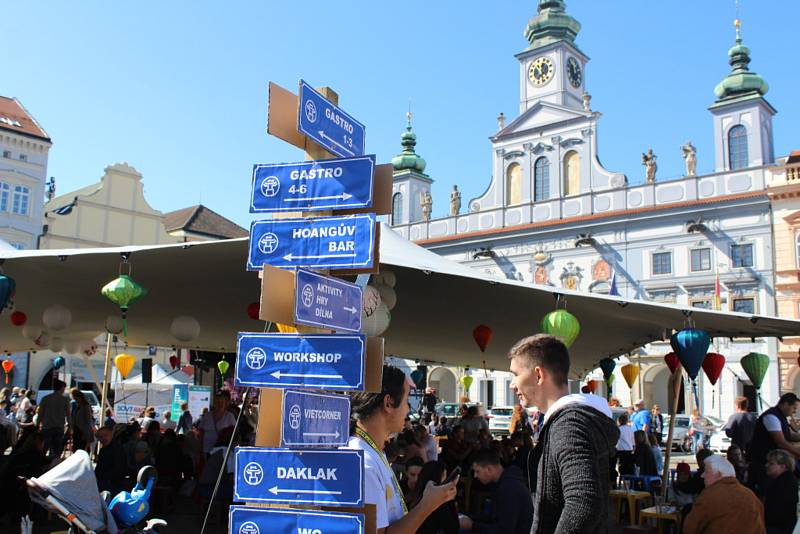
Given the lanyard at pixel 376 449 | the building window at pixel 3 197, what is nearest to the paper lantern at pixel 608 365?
the lanyard at pixel 376 449

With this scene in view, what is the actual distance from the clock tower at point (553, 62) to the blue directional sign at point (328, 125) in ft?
122

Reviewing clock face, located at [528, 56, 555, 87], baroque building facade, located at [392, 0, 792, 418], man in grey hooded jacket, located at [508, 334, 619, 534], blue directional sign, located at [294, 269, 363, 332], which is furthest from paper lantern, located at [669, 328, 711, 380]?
clock face, located at [528, 56, 555, 87]

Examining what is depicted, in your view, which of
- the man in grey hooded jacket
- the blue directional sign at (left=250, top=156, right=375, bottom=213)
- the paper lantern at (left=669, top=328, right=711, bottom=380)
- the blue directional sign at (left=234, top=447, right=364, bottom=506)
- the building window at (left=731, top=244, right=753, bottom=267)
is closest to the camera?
the man in grey hooded jacket

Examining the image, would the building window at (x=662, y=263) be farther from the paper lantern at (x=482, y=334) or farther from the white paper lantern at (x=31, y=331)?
the white paper lantern at (x=31, y=331)

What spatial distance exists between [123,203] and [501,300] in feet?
99.4

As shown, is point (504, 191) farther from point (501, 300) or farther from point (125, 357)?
point (501, 300)

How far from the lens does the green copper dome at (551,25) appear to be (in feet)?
135

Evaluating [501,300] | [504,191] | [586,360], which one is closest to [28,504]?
[501,300]

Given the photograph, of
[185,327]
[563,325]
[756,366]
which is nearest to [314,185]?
[563,325]

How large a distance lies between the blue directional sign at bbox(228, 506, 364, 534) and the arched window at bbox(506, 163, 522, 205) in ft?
125

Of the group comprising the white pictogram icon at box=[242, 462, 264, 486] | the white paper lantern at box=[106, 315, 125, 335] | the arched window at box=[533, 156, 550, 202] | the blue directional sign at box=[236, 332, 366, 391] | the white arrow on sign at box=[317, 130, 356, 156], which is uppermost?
the arched window at box=[533, 156, 550, 202]

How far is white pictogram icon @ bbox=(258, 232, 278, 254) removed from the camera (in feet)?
11.7

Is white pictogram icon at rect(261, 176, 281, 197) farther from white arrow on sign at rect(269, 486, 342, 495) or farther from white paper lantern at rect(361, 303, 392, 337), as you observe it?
white paper lantern at rect(361, 303, 392, 337)

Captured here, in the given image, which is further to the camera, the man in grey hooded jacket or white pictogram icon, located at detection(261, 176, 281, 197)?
white pictogram icon, located at detection(261, 176, 281, 197)
